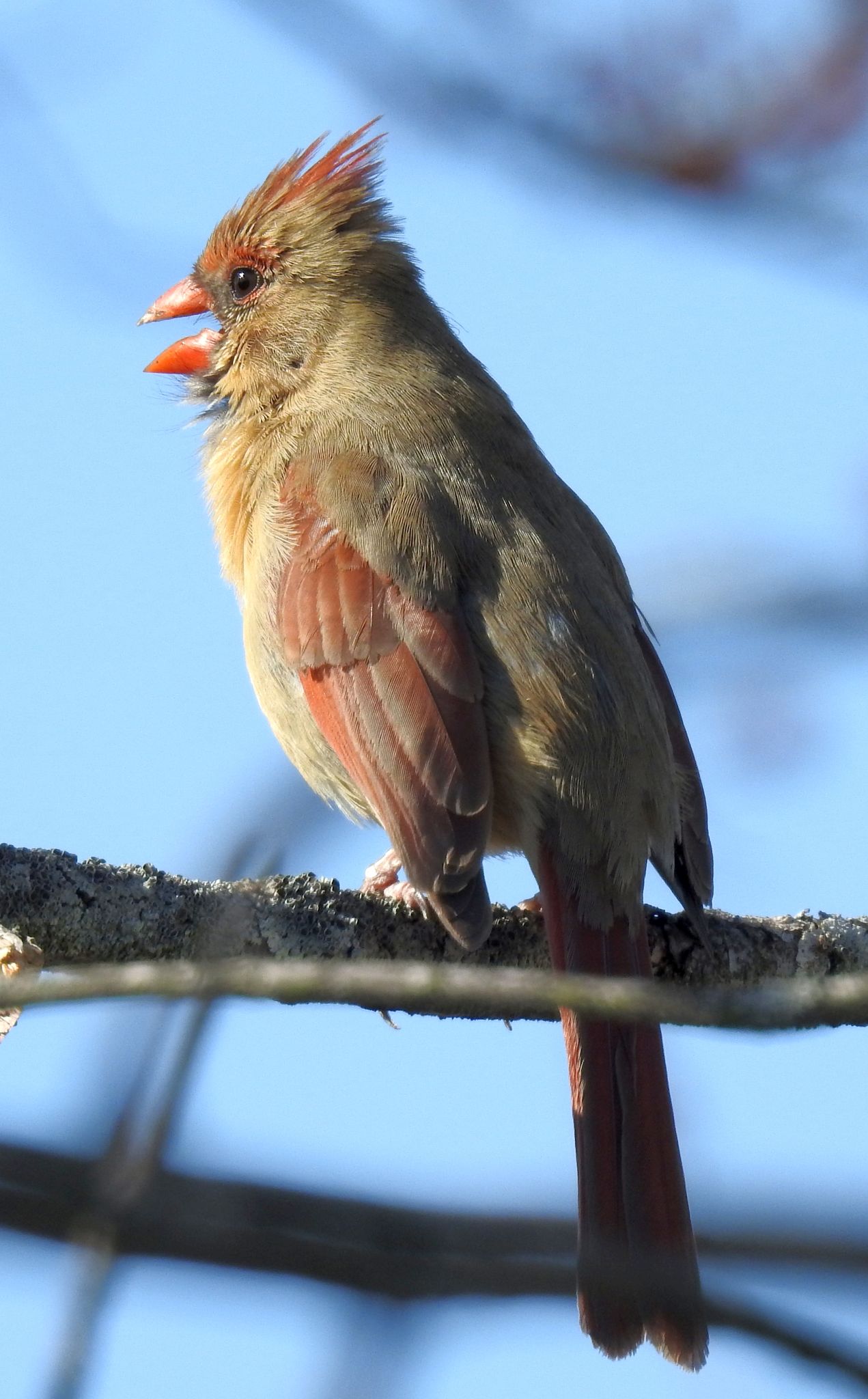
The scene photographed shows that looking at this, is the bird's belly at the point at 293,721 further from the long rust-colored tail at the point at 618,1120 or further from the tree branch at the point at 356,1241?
the tree branch at the point at 356,1241

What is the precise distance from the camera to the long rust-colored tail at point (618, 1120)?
302 centimetres

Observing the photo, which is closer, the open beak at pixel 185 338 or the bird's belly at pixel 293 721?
the bird's belly at pixel 293 721

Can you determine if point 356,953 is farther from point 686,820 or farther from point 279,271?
point 279,271

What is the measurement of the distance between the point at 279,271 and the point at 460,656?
1.82 metres

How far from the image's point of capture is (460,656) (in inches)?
139

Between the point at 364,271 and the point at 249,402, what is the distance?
22.5 inches

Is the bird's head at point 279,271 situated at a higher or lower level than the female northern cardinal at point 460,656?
higher

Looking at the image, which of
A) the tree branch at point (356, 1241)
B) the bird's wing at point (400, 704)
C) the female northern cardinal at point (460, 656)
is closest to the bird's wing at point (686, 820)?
the female northern cardinal at point (460, 656)

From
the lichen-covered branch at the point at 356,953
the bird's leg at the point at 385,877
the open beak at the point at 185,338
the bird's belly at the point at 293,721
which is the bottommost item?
the lichen-covered branch at the point at 356,953

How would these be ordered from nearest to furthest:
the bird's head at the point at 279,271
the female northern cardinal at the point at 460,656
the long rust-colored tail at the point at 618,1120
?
the long rust-colored tail at the point at 618,1120, the female northern cardinal at the point at 460,656, the bird's head at the point at 279,271

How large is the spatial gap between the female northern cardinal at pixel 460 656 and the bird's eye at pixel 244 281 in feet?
0.37

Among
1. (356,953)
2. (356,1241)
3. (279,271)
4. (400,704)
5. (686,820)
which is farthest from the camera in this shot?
(279,271)

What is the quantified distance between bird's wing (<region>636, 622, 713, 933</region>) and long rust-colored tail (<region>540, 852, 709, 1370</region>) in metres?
0.25

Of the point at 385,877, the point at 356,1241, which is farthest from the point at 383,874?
the point at 356,1241
